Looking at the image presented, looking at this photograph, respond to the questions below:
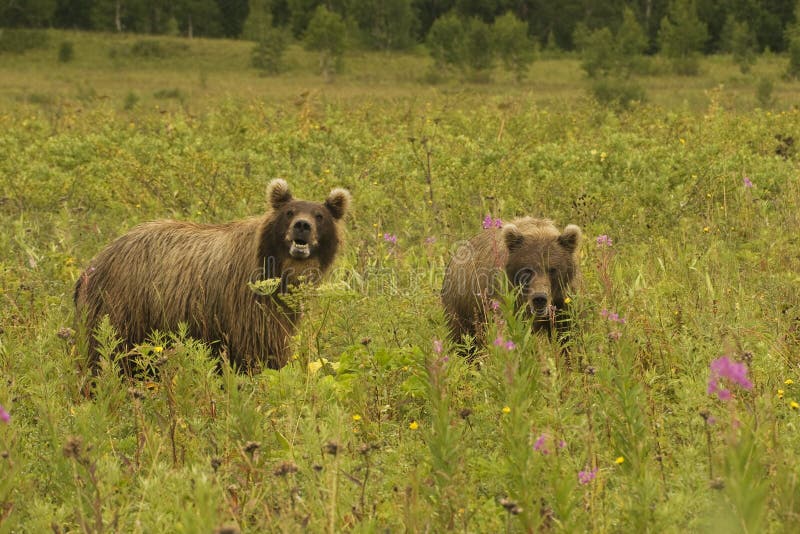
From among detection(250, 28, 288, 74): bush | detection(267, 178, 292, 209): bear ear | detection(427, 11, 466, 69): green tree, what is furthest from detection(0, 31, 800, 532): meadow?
detection(250, 28, 288, 74): bush

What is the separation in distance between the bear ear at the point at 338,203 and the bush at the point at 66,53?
175 feet

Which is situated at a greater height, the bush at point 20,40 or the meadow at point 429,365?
the bush at point 20,40

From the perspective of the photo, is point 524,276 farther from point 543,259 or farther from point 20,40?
point 20,40

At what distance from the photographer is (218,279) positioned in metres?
6.60

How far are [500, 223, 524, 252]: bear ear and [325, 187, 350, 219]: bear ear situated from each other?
1.24 m

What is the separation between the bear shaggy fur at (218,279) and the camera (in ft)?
21.0

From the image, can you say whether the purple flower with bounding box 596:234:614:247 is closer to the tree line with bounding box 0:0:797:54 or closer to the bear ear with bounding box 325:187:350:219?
the bear ear with bounding box 325:187:350:219

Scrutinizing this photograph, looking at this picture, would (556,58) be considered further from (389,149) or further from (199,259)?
(199,259)

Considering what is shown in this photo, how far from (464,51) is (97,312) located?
45.8 metres

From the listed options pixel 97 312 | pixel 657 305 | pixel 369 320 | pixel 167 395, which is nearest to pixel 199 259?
pixel 97 312

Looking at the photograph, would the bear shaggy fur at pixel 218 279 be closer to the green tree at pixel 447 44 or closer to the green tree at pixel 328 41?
the green tree at pixel 447 44

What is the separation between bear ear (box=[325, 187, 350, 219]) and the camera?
22.5 feet

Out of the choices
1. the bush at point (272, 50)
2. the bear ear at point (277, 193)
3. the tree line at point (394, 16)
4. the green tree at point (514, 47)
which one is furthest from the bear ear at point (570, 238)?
the tree line at point (394, 16)

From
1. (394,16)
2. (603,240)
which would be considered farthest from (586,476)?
(394,16)
